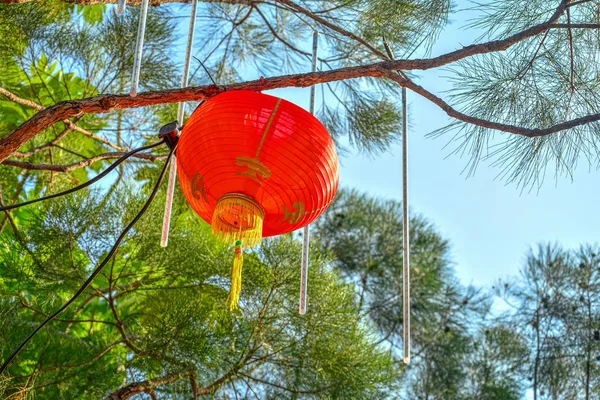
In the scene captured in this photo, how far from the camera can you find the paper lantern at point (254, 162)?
1.12m

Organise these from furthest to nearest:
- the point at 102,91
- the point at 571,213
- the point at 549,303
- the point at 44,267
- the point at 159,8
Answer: the point at 571,213, the point at 549,303, the point at 159,8, the point at 102,91, the point at 44,267

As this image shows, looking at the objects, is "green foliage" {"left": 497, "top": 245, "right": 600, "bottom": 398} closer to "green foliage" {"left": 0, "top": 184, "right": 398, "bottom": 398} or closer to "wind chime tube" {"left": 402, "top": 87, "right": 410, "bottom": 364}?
"green foliage" {"left": 0, "top": 184, "right": 398, "bottom": 398}

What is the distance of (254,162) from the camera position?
1120mm

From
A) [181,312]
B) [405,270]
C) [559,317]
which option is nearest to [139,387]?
[181,312]

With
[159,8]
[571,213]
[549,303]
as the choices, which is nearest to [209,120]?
[159,8]

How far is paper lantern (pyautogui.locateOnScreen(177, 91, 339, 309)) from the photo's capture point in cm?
112

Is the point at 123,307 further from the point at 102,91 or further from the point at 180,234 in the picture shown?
Result: the point at 102,91

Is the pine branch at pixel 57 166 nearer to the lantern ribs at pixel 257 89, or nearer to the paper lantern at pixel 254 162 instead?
the lantern ribs at pixel 257 89

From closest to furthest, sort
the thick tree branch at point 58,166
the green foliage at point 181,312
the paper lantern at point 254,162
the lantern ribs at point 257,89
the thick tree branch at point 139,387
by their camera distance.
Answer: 1. the paper lantern at point 254,162
2. the lantern ribs at point 257,89
3. the thick tree branch at point 58,166
4. the thick tree branch at point 139,387
5. the green foliage at point 181,312

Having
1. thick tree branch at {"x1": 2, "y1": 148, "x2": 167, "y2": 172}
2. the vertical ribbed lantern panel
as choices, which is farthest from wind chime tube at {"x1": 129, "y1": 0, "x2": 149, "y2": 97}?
thick tree branch at {"x1": 2, "y1": 148, "x2": 167, "y2": 172}

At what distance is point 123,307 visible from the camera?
2.93 meters

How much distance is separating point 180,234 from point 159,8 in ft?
2.37

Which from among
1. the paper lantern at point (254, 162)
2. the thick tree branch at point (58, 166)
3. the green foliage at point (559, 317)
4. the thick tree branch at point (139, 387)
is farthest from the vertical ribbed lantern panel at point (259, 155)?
the green foliage at point (559, 317)

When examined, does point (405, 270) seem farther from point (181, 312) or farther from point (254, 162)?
point (181, 312)
